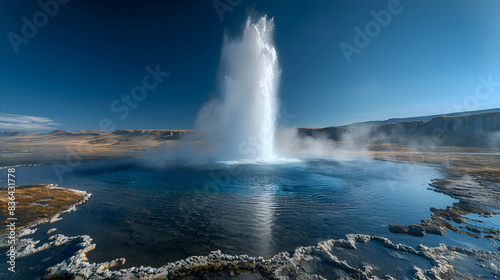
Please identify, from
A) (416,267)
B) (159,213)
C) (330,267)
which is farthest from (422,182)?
(159,213)

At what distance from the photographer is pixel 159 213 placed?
31.1 feet

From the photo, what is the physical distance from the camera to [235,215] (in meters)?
9.22

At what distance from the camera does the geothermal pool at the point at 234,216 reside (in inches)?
257

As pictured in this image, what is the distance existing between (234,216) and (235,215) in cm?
12

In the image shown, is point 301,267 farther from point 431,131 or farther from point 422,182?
point 431,131

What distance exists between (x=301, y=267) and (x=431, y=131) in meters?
103

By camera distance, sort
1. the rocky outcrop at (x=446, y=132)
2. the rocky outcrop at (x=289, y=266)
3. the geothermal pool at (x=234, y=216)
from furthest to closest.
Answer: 1. the rocky outcrop at (x=446, y=132)
2. the geothermal pool at (x=234, y=216)
3. the rocky outcrop at (x=289, y=266)

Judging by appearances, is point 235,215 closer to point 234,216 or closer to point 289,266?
point 234,216

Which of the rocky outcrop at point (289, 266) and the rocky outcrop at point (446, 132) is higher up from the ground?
the rocky outcrop at point (446, 132)

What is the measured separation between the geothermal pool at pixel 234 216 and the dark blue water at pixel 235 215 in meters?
0.04

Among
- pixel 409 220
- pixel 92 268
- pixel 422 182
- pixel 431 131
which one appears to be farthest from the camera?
pixel 431 131

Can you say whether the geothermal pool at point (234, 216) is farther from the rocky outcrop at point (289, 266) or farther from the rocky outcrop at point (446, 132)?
the rocky outcrop at point (446, 132)

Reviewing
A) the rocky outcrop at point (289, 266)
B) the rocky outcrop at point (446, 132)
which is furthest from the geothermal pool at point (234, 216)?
the rocky outcrop at point (446, 132)

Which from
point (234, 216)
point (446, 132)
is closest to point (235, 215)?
point (234, 216)
